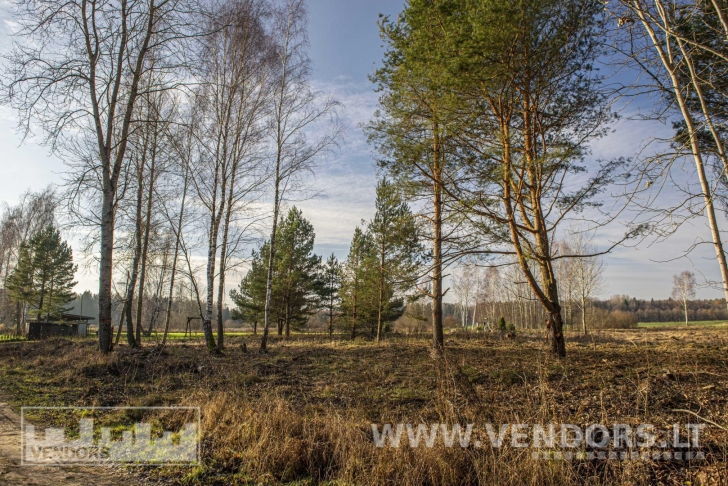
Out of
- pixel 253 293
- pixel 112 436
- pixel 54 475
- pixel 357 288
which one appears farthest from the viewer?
pixel 253 293

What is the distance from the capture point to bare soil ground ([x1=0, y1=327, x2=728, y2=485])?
3.09 meters

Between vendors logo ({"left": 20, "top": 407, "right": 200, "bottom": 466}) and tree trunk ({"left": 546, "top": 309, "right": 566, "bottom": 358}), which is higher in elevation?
tree trunk ({"left": 546, "top": 309, "right": 566, "bottom": 358})

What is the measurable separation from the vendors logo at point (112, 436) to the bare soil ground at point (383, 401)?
18 cm

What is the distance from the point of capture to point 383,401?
6180 millimetres

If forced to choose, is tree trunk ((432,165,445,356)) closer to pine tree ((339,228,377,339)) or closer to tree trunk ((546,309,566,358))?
tree trunk ((546,309,566,358))

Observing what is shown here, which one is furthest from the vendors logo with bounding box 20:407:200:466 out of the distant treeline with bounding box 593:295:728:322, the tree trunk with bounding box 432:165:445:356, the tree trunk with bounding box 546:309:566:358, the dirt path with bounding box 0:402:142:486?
the distant treeline with bounding box 593:295:728:322

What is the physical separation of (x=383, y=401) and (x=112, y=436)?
3.86 m

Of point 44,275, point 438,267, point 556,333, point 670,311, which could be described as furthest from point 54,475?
point 670,311

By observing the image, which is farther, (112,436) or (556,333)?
(556,333)

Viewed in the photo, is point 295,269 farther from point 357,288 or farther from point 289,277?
point 357,288

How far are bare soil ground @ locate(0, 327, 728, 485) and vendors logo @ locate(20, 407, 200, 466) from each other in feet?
0.60

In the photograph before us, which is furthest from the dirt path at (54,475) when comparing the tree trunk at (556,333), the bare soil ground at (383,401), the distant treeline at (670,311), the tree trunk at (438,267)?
the distant treeline at (670,311)

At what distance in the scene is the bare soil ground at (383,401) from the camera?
10.2 feet

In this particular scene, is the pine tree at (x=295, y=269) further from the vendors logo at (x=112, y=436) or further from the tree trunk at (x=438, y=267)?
the vendors logo at (x=112, y=436)
